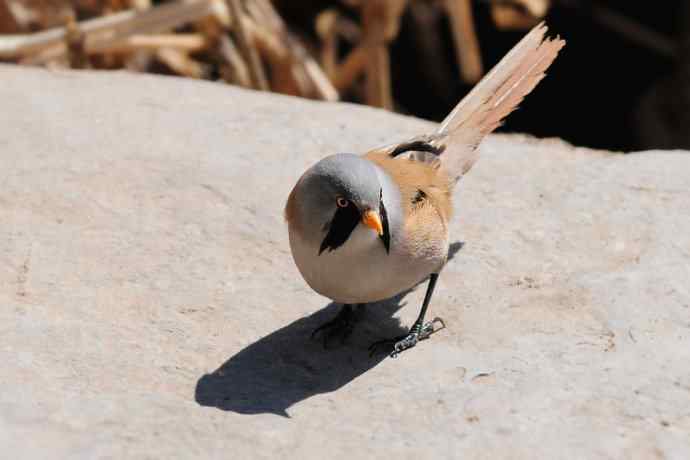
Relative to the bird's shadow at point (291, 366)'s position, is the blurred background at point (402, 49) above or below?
below

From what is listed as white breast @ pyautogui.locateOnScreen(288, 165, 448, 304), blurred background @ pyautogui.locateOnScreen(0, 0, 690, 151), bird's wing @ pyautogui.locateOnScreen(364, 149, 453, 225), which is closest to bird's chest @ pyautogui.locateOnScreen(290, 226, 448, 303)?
white breast @ pyautogui.locateOnScreen(288, 165, 448, 304)

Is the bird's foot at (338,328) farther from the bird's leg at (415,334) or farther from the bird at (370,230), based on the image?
the bird's leg at (415,334)

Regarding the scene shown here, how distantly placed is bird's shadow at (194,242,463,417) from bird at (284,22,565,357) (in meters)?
0.08

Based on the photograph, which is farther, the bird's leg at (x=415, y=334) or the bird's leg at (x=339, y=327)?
the bird's leg at (x=339, y=327)

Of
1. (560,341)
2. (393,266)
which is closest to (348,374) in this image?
(393,266)

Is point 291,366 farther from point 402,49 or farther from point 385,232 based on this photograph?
point 402,49

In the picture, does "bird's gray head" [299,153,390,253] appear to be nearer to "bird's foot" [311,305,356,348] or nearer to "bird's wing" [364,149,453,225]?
"bird's wing" [364,149,453,225]

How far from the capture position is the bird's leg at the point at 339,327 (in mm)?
4539

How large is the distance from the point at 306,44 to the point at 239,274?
16.8ft

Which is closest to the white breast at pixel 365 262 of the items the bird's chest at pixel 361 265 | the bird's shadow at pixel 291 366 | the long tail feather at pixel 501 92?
the bird's chest at pixel 361 265

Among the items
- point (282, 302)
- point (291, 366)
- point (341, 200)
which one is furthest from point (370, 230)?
point (282, 302)

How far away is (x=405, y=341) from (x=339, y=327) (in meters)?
0.30

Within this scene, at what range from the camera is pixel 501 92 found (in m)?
5.29

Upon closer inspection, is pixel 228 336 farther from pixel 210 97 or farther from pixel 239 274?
pixel 210 97
